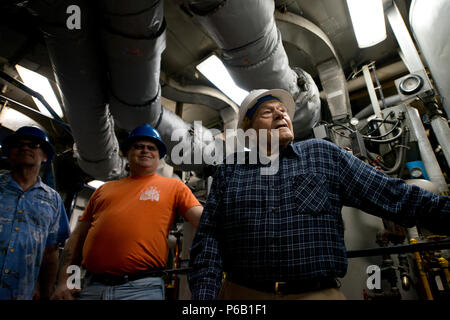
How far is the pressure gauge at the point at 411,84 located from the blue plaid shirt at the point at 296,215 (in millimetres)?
1947

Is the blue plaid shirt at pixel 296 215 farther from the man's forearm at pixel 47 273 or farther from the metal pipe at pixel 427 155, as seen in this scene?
the metal pipe at pixel 427 155

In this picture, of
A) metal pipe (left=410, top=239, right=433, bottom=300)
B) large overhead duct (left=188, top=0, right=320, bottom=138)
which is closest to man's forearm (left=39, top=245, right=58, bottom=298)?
large overhead duct (left=188, top=0, right=320, bottom=138)

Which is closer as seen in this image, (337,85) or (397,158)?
(397,158)

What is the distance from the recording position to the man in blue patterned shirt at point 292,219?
0.88 metres

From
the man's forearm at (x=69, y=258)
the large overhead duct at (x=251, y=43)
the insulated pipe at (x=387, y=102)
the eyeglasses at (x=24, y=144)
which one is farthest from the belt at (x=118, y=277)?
the insulated pipe at (x=387, y=102)

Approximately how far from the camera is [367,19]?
2488 millimetres

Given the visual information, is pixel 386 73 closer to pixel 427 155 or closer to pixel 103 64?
pixel 427 155

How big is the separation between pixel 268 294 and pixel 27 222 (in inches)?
72.8

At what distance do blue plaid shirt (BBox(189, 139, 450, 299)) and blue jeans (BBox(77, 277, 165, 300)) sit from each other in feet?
1.56

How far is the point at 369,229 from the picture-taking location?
201 cm
